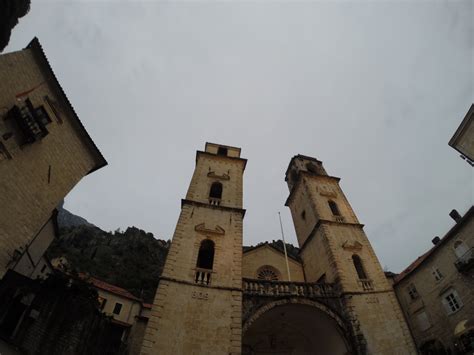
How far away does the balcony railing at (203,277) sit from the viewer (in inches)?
525

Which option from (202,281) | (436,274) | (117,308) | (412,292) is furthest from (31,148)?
(117,308)

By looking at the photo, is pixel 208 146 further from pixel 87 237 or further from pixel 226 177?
pixel 87 237

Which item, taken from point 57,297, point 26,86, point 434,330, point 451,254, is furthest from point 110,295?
point 451,254

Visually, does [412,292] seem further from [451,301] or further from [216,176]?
[216,176]

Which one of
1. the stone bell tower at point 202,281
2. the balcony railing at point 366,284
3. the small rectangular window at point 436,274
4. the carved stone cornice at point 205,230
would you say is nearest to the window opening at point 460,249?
the small rectangular window at point 436,274

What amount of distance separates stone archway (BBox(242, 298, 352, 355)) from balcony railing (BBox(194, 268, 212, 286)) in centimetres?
286

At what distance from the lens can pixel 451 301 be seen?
14625mm

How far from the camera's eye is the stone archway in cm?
1388

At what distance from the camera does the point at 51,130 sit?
11125 mm

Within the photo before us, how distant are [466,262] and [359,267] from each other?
5600mm

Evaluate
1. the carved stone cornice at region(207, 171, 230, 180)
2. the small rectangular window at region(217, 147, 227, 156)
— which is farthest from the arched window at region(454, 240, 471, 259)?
the small rectangular window at region(217, 147, 227, 156)

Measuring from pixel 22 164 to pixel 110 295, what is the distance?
24.6 meters

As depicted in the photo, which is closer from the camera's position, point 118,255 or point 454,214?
point 454,214

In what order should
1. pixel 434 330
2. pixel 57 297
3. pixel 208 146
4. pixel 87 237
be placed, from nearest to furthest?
pixel 57 297 → pixel 434 330 → pixel 208 146 → pixel 87 237
